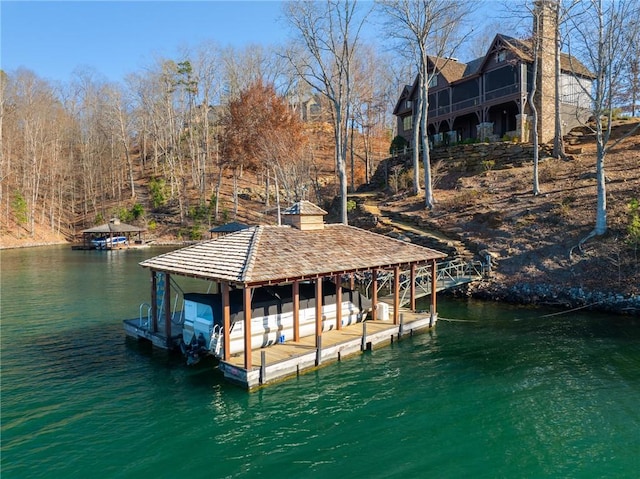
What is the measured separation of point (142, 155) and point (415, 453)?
77704mm

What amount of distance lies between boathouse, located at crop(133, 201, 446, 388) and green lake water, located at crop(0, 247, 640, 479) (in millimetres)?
685

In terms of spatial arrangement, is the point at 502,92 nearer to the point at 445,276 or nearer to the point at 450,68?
the point at 450,68

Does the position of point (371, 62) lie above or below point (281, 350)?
above

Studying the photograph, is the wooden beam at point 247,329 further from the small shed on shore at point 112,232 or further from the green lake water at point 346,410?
the small shed on shore at point 112,232

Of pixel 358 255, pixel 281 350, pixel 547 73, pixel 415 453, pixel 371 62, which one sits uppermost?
pixel 371 62

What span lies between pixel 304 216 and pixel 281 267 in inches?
159

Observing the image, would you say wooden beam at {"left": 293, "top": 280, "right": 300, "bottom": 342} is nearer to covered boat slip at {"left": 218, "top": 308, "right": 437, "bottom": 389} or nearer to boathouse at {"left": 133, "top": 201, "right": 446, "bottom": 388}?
boathouse at {"left": 133, "top": 201, "right": 446, "bottom": 388}

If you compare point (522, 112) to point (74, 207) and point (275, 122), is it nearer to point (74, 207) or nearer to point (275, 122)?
point (275, 122)

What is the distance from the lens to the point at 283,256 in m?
14.2

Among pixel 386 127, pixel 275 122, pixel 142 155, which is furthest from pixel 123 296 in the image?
pixel 386 127

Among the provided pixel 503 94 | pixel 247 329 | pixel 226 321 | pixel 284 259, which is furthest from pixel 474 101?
pixel 247 329

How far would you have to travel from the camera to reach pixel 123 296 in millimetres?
25141

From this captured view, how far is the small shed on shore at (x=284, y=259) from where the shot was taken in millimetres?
12719

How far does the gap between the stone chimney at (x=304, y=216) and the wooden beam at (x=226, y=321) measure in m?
5.15
